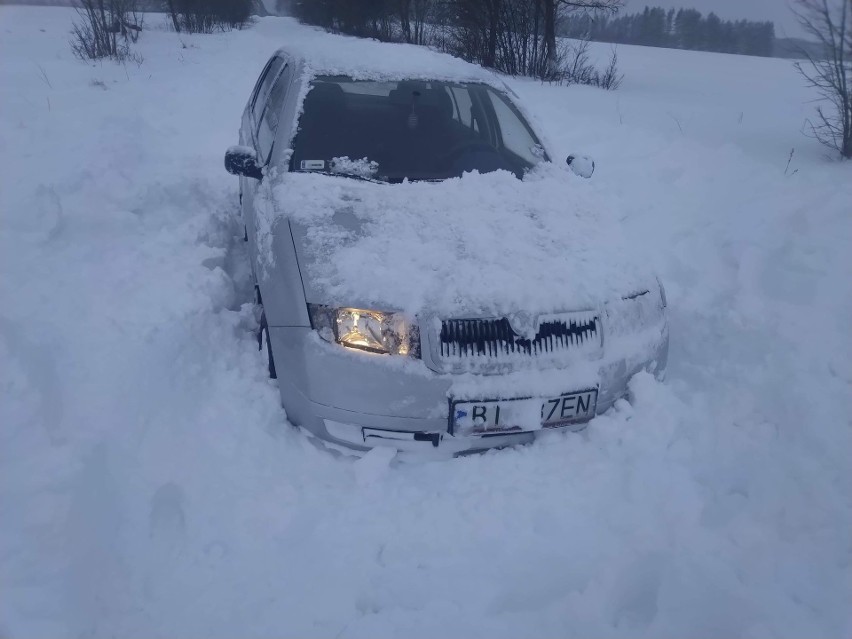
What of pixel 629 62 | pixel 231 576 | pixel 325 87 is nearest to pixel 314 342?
pixel 231 576

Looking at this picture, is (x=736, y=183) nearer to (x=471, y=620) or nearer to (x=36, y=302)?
(x=471, y=620)

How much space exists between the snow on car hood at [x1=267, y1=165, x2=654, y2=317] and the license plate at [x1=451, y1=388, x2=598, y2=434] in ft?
1.23

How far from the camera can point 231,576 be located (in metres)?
2.03

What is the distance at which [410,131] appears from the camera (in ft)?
11.7

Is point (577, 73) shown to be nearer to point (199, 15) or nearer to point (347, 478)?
point (347, 478)

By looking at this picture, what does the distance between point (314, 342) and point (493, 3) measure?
13918mm

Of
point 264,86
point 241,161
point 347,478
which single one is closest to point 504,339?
point 347,478

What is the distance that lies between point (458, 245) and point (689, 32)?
47.8 m

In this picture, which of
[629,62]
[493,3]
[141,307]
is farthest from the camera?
[629,62]

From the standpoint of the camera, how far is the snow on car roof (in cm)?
367

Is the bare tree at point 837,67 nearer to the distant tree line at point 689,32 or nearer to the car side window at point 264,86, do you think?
the car side window at point 264,86

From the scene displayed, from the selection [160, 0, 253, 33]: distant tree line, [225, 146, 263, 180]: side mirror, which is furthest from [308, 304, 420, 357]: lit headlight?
[160, 0, 253, 33]: distant tree line

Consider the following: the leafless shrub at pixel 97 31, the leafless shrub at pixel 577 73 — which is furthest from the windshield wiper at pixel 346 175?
the leafless shrub at pixel 97 31

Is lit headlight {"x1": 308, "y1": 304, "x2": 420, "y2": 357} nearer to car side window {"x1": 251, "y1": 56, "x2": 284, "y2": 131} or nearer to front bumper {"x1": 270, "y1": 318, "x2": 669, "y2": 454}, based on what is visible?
front bumper {"x1": 270, "y1": 318, "x2": 669, "y2": 454}
